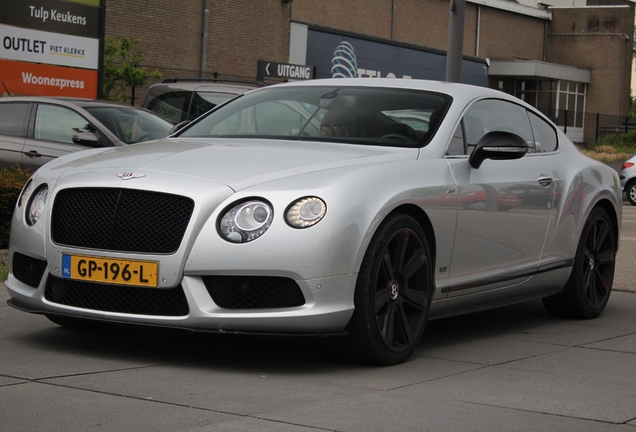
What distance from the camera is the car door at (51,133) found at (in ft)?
39.2

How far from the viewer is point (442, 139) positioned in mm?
6105

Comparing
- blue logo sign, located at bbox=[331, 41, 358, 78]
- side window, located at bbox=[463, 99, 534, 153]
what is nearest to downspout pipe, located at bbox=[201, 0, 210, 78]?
blue logo sign, located at bbox=[331, 41, 358, 78]

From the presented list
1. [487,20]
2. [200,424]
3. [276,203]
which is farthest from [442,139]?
[487,20]

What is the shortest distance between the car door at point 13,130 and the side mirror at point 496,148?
7.19 metres

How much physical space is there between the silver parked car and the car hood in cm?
2

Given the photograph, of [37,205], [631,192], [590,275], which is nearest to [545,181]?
[590,275]

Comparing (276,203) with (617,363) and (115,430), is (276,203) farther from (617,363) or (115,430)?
(617,363)

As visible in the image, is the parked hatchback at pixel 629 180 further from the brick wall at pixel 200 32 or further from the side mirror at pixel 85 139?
the side mirror at pixel 85 139

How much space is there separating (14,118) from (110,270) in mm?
7729

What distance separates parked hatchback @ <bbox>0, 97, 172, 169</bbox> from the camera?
11969 mm

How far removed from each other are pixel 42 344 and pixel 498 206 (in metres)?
2.73

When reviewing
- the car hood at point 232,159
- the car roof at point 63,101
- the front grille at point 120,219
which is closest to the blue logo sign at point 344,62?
the car roof at point 63,101

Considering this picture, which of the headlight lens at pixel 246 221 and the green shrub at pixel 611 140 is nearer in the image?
the headlight lens at pixel 246 221

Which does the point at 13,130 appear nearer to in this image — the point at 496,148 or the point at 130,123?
the point at 130,123
